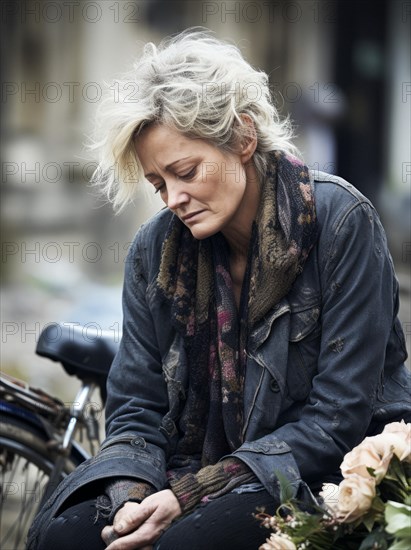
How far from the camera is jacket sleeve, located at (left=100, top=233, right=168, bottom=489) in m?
3.30

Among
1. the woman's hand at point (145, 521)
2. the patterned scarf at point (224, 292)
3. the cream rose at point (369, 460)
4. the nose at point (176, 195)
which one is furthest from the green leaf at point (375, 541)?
the nose at point (176, 195)

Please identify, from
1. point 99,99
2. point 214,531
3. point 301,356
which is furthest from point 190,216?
point 99,99

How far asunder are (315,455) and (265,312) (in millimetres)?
387

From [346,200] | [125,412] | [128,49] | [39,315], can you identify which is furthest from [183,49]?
[128,49]

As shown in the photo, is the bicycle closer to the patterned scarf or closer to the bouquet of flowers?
the patterned scarf

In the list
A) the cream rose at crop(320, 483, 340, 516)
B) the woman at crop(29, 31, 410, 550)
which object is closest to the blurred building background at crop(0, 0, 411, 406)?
the woman at crop(29, 31, 410, 550)

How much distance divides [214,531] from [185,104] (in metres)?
1.06

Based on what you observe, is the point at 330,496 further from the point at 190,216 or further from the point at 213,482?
the point at 190,216

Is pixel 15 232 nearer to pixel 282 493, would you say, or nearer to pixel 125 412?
pixel 125 412

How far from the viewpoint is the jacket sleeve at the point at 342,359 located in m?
3.01

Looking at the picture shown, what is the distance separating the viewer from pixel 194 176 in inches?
123

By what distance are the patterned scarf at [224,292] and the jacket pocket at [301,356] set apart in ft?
0.25

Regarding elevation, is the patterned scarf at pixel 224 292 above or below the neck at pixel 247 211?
below

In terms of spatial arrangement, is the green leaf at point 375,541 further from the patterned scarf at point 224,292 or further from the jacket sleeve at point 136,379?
the jacket sleeve at point 136,379
